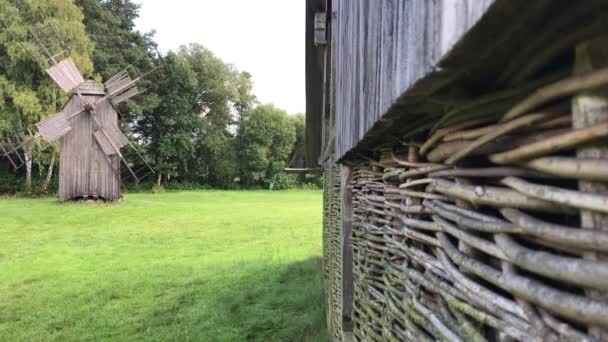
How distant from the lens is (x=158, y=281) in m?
9.34

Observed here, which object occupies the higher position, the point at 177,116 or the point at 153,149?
the point at 177,116

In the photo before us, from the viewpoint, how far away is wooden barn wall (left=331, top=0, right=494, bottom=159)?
0.80 m

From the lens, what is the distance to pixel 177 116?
43.0m

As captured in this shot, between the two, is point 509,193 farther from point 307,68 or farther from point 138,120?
point 138,120

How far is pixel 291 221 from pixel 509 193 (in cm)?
1841

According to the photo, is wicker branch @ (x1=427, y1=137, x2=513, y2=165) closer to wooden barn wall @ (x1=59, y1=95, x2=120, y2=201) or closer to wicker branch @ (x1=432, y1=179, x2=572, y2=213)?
wicker branch @ (x1=432, y1=179, x2=572, y2=213)

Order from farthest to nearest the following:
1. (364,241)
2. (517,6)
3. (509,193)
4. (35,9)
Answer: (35,9) < (364,241) < (509,193) < (517,6)

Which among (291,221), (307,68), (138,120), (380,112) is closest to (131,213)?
(291,221)

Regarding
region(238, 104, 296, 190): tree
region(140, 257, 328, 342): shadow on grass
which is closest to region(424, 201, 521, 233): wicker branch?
region(140, 257, 328, 342): shadow on grass

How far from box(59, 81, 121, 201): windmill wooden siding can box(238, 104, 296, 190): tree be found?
23.3 metres

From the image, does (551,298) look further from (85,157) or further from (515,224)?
(85,157)

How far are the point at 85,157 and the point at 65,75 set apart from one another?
463 cm

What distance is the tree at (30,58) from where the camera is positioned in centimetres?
2864

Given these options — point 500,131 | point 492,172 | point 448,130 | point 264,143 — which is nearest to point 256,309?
point 448,130
